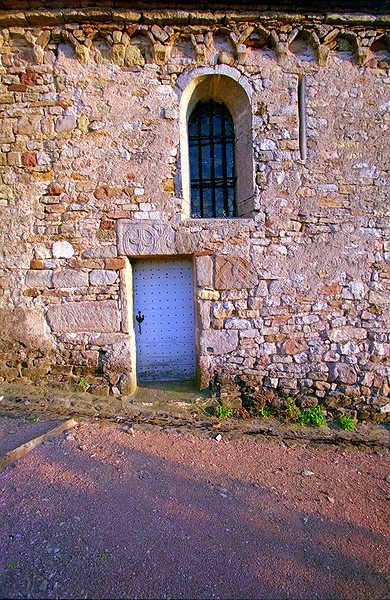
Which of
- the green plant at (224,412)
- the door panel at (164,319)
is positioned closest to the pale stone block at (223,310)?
the door panel at (164,319)

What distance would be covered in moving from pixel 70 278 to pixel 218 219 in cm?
204

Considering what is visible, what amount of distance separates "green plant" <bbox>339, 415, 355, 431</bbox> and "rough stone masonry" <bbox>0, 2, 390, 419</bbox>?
A: 0.56ft

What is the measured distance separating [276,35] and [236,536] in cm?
529

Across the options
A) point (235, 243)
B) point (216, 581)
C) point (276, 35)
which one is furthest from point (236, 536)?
point (276, 35)

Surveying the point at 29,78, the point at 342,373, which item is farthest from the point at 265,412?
the point at 29,78

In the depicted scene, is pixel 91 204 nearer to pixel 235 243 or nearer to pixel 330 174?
pixel 235 243

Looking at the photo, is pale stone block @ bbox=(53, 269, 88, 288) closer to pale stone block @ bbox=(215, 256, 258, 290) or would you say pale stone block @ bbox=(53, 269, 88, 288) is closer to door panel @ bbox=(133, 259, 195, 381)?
door panel @ bbox=(133, 259, 195, 381)

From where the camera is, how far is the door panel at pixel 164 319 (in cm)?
462

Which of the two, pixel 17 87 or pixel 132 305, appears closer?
pixel 17 87

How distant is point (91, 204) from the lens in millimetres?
4238

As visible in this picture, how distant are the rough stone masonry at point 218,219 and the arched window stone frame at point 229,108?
0.11ft

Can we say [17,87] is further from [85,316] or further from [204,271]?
[204,271]

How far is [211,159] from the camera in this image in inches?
188

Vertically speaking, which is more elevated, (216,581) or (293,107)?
(293,107)
